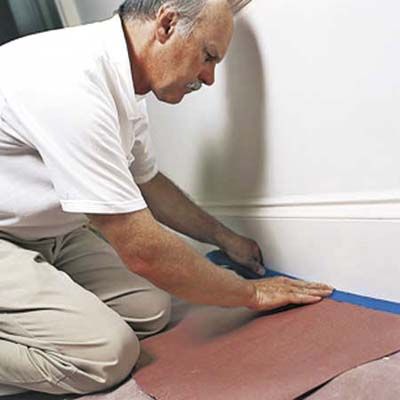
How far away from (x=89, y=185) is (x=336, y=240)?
1.57 feet

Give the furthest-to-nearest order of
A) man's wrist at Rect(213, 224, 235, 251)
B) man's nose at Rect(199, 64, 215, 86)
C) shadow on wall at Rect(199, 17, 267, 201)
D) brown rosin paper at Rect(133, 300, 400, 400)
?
→ man's wrist at Rect(213, 224, 235, 251)
shadow on wall at Rect(199, 17, 267, 201)
man's nose at Rect(199, 64, 215, 86)
brown rosin paper at Rect(133, 300, 400, 400)

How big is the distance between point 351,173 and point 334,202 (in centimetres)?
7

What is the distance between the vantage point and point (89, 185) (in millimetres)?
802

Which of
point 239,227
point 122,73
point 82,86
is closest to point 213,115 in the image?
point 239,227

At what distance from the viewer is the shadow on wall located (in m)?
1.12

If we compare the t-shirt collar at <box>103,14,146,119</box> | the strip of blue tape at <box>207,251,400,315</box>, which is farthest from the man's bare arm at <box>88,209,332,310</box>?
the t-shirt collar at <box>103,14,146,119</box>

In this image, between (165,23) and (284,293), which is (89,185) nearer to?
(165,23)

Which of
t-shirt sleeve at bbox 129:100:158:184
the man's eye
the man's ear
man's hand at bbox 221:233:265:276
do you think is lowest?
man's hand at bbox 221:233:265:276

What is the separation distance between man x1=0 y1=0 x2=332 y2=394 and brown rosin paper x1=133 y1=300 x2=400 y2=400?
0.05 meters

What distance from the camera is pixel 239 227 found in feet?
4.13

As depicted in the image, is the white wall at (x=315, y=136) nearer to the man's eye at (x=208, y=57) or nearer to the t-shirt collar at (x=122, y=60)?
the man's eye at (x=208, y=57)

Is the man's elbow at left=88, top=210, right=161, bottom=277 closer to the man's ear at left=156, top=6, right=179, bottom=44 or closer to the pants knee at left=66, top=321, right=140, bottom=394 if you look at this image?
the pants knee at left=66, top=321, right=140, bottom=394

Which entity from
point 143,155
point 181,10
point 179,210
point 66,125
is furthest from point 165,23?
point 179,210

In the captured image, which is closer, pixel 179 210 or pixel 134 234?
pixel 134 234
